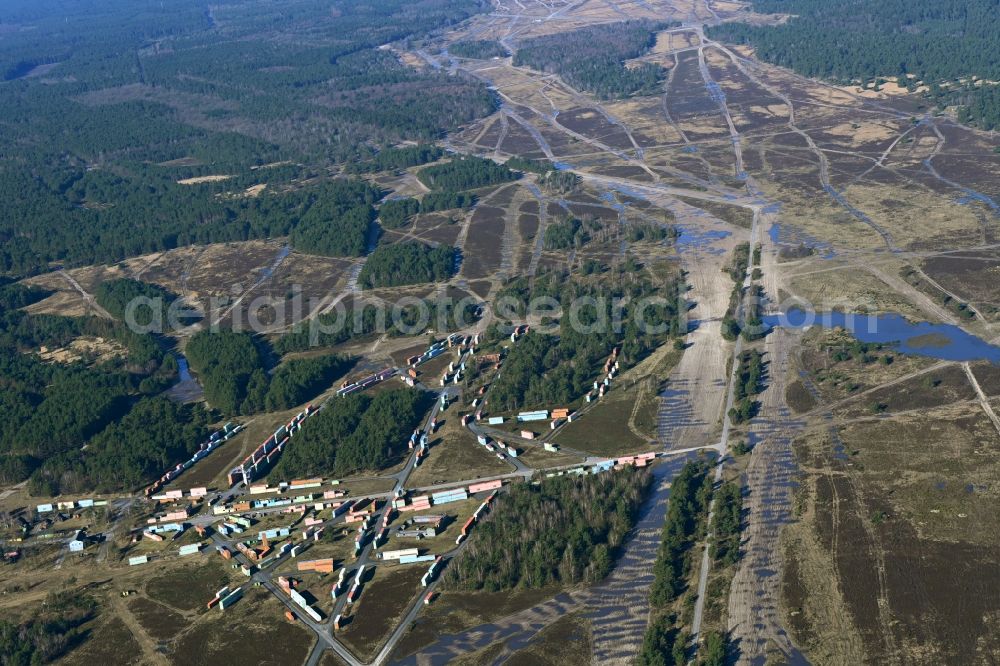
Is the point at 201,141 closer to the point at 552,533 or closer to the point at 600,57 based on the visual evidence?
the point at 600,57

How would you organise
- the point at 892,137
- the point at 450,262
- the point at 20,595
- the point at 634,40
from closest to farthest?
the point at 20,595, the point at 450,262, the point at 892,137, the point at 634,40

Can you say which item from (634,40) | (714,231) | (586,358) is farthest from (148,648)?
(634,40)

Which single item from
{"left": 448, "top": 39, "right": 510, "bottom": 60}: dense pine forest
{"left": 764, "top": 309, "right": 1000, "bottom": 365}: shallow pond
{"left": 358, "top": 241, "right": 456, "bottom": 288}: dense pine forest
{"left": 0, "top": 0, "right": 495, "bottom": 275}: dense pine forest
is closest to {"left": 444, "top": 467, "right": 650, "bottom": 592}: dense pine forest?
{"left": 764, "top": 309, "right": 1000, "bottom": 365}: shallow pond

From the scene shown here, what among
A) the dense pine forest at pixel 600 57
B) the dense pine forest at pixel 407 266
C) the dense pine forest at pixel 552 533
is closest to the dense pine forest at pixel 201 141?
the dense pine forest at pixel 407 266

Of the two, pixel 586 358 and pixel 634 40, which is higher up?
pixel 634 40

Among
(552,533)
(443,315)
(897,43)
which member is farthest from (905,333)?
(897,43)

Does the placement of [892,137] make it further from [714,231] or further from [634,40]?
[634,40]
